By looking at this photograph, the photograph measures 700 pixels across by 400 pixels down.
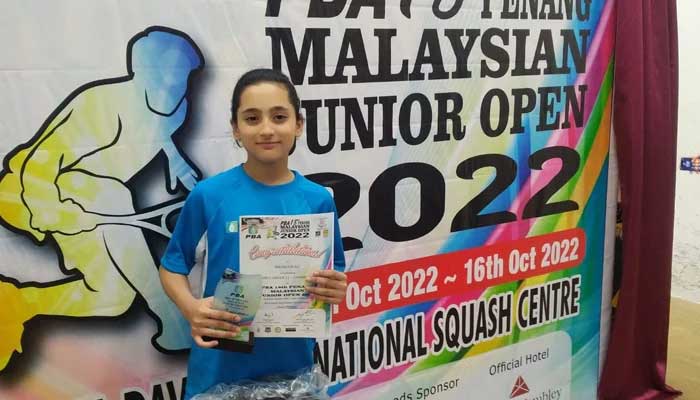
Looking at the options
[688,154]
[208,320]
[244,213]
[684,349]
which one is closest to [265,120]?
[244,213]

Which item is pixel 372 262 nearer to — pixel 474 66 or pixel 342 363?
pixel 342 363

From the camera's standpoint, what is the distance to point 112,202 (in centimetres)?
161

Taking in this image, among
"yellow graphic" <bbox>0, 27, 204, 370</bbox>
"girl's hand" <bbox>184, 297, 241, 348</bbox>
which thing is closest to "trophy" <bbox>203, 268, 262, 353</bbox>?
"girl's hand" <bbox>184, 297, 241, 348</bbox>

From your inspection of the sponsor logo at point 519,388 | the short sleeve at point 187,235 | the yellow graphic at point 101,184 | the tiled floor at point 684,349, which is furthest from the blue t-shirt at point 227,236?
the tiled floor at point 684,349

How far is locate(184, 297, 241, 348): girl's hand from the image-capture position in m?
1.29

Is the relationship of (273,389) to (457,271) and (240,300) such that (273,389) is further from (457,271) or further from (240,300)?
(457,271)

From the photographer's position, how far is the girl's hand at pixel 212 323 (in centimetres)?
129

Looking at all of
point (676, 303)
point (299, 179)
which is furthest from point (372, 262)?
point (676, 303)

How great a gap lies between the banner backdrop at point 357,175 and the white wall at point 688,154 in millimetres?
1655

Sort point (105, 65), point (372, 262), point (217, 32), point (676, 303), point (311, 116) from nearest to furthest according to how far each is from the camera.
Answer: point (105, 65) → point (217, 32) → point (311, 116) → point (372, 262) → point (676, 303)

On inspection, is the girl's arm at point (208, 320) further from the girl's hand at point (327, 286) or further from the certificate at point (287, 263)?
the girl's hand at point (327, 286)

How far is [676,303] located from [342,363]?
2746 millimetres

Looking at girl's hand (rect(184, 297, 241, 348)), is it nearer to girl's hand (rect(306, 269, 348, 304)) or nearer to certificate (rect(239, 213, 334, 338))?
certificate (rect(239, 213, 334, 338))

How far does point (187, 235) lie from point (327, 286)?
1.06 feet
